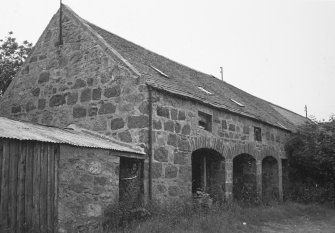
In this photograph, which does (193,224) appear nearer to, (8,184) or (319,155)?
(8,184)

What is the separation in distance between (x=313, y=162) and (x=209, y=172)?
18.6ft

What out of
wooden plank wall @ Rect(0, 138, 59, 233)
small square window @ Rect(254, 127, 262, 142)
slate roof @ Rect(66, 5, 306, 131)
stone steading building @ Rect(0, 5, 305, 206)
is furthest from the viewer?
small square window @ Rect(254, 127, 262, 142)

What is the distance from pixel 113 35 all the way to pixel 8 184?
7.31 m

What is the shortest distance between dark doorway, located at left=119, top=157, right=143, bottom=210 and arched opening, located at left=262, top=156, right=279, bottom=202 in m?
7.87

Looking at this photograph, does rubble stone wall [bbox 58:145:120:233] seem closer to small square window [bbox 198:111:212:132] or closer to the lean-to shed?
the lean-to shed

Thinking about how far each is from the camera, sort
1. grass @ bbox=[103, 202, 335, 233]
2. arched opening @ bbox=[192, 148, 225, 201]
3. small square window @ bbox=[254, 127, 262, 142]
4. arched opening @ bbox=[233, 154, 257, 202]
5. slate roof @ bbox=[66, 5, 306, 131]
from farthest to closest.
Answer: small square window @ bbox=[254, 127, 262, 142], arched opening @ bbox=[233, 154, 257, 202], arched opening @ bbox=[192, 148, 225, 201], slate roof @ bbox=[66, 5, 306, 131], grass @ bbox=[103, 202, 335, 233]

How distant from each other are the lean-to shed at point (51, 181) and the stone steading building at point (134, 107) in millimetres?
1628

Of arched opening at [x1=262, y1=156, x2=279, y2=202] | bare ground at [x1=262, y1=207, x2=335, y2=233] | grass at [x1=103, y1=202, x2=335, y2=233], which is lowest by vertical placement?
bare ground at [x1=262, y1=207, x2=335, y2=233]

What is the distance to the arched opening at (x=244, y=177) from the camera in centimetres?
1301

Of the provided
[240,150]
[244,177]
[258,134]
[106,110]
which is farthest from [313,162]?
[106,110]

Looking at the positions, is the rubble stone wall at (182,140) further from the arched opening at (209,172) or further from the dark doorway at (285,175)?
the dark doorway at (285,175)

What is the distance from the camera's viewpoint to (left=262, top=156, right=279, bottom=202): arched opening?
1534 centimetres

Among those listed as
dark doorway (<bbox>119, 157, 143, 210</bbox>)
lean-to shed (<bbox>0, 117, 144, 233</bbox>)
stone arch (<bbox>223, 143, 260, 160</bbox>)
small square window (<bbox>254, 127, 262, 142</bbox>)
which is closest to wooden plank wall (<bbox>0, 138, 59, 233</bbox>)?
lean-to shed (<bbox>0, 117, 144, 233</bbox>)

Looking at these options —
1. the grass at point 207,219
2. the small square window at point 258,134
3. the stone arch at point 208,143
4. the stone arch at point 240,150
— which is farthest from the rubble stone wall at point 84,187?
the small square window at point 258,134
